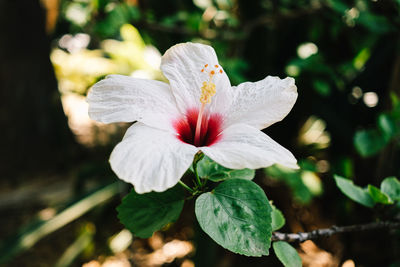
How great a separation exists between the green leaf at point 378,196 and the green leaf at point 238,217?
0.75ft

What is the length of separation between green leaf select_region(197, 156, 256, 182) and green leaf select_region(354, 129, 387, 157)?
0.47m

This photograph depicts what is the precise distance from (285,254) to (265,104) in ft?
0.71

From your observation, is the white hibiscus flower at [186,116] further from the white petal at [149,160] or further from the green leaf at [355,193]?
the green leaf at [355,193]

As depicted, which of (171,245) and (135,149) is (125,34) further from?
(135,149)

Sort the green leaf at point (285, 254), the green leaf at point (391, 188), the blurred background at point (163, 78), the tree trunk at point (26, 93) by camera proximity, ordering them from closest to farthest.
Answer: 1. the green leaf at point (285, 254)
2. the green leaf at point (391, 188)
3. the blurred background at point (163, 78)
4. the tree trunk at point (26, 93)

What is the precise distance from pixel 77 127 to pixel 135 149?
9.26 feet

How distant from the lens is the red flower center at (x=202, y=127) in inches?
20.5

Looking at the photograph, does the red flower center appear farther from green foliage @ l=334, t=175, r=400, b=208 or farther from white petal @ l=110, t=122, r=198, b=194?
green foliage @ l=334, t=175, r=400, b=208

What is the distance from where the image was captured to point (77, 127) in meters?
3.02

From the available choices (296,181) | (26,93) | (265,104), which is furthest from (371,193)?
(26,93)

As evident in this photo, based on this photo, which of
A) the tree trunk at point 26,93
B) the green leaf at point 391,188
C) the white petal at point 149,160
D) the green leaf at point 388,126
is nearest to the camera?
the white petal at point 149,160

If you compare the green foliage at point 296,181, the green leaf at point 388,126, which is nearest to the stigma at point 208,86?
the green leaf at point 388,126

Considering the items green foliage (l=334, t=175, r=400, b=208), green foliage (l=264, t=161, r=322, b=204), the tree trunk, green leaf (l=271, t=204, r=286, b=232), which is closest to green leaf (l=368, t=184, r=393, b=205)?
green foliage (l=334, t=175, r=400, b=208)

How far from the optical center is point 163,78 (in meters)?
1.50
